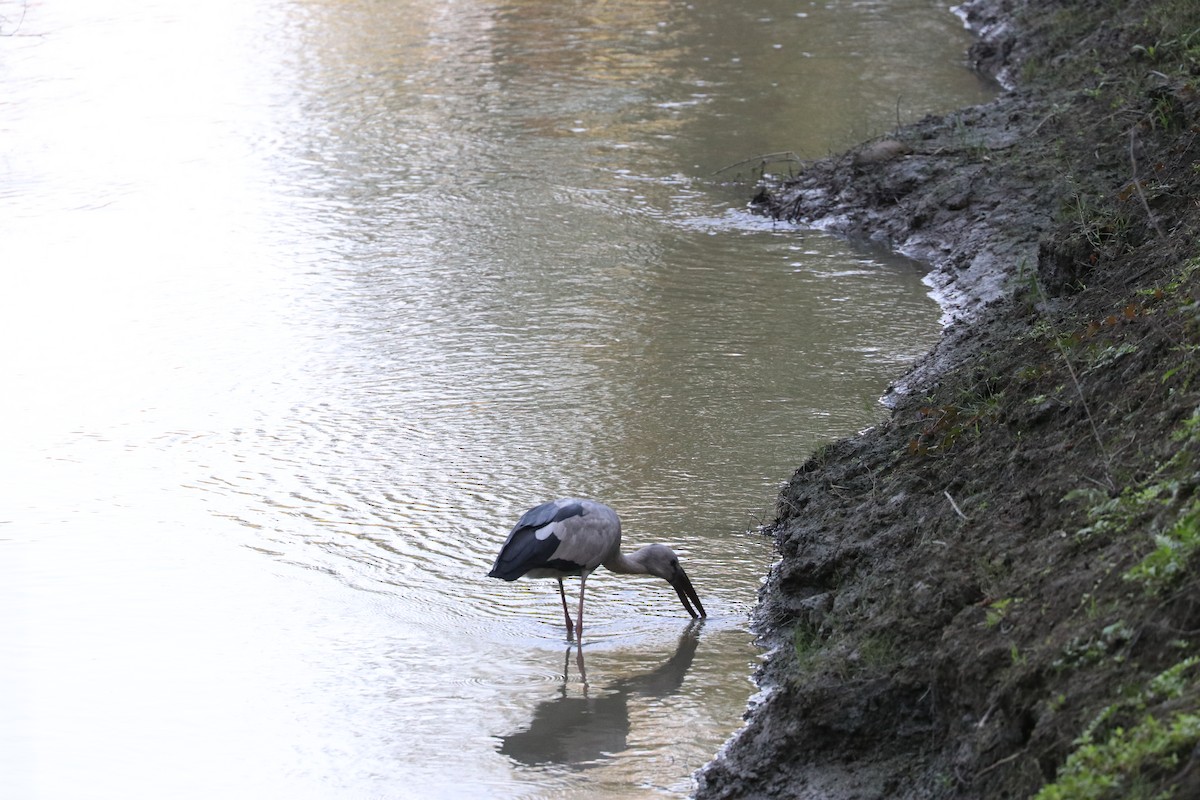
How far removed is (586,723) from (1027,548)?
7.14 ft

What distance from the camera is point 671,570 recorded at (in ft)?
23.5

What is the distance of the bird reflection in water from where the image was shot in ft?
20.2

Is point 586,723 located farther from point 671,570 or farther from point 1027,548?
point 1027,548

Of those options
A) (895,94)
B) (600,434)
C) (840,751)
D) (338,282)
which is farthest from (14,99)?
(840,751)

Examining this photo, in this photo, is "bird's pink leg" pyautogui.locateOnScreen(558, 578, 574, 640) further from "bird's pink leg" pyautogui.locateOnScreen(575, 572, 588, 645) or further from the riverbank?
the riverbank

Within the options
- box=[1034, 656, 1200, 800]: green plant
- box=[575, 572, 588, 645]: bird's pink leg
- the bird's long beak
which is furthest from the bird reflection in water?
box=[1034, 656, 1200, 800]: green plant

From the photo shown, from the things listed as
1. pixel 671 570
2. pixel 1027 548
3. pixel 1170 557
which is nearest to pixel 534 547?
pixel 671 570

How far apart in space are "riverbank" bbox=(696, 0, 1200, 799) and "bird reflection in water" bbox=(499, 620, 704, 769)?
0.47m

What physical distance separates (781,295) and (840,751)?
7.04 metres

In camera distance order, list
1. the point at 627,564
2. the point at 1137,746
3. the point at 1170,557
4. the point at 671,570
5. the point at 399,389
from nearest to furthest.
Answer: the point at 1137,746, the point at 1170,557, the point at 671,570, the point at 627,564, the point at 399,389

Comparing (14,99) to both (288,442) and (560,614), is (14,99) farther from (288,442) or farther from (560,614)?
(560,614)

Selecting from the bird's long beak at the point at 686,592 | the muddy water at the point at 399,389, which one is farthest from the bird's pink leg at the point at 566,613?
the bird's long beak at the point at 686,592

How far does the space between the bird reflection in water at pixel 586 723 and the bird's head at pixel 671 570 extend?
321mm

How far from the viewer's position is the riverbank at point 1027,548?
414 centimetres
